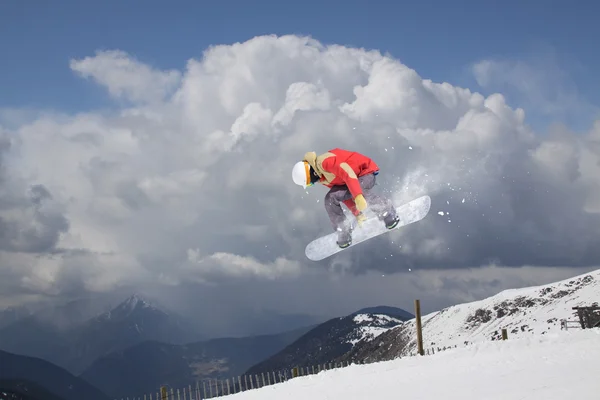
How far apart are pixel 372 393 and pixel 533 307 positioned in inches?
3711

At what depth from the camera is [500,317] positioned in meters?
104

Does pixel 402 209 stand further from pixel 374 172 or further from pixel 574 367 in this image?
pixel 574 367

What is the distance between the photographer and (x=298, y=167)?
9031 millimetres

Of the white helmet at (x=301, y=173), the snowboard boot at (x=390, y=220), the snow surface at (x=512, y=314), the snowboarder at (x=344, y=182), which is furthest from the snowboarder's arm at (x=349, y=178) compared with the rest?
the snow surface at (x=512, y=314)

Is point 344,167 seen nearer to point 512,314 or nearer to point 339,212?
point 339,212

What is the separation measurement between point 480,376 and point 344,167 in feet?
32.3

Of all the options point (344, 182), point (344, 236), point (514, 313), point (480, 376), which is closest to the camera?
point (344, 182)

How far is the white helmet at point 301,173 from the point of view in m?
9.00

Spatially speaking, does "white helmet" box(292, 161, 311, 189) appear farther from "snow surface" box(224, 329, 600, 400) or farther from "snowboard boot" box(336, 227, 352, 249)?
"snow surface" box(224, 329, 600, 400)

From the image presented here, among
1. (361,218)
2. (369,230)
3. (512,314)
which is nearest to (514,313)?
(512,314)

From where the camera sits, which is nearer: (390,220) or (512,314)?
(390,220)

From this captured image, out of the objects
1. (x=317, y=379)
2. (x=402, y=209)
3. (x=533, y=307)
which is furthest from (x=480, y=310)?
(x=402, y=209)

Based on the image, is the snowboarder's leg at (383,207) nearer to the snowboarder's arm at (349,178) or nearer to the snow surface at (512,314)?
the snowboarder's arm at (349,178)

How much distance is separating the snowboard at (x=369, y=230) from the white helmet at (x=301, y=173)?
193cm
